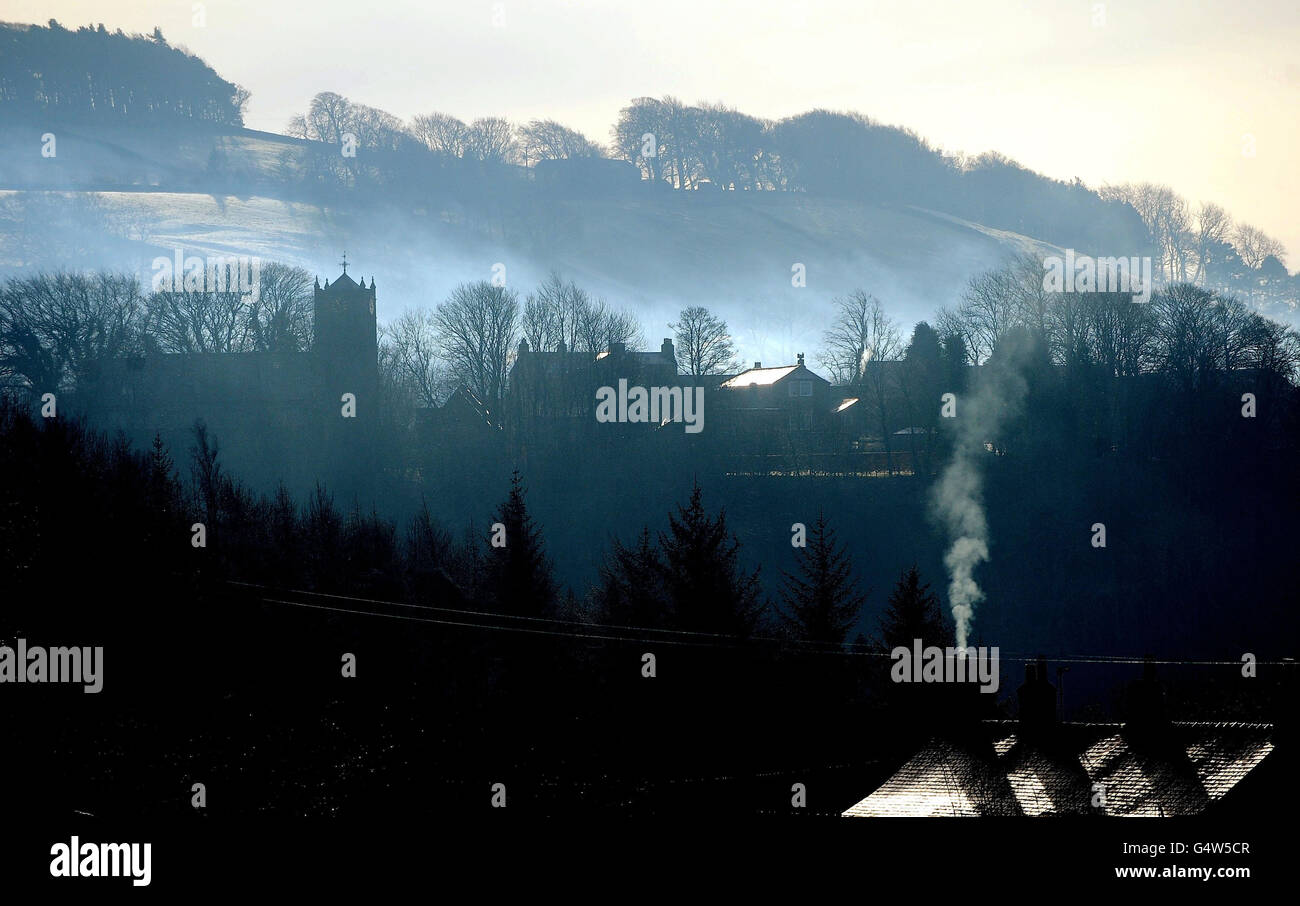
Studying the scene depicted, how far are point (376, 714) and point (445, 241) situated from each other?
13425 cm

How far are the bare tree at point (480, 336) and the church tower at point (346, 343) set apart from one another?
552cm

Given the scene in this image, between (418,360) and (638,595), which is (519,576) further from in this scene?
(418,360)

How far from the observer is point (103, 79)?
163625 millimetres

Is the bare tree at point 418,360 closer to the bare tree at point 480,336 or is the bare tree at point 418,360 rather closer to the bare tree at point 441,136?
the bare tree at point 480,336

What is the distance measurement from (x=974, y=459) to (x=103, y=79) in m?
149

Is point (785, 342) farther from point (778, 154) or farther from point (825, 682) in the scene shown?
point (825, 682)

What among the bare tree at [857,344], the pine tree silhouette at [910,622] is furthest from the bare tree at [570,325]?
the pine tree silhouette at [910,622]

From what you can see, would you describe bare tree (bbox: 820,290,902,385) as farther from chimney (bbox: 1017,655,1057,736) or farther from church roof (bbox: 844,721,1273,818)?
church roof (bbox: 844,721,1273,818)

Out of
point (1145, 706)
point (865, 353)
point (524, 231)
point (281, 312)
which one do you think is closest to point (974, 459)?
point (865, 353)

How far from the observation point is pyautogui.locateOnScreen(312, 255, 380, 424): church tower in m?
80.9

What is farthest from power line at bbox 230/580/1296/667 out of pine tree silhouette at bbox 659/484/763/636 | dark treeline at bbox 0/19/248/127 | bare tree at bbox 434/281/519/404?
dark treeline at bbox 0/19/248/127

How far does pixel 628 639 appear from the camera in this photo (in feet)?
120

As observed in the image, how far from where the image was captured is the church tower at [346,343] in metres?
80.9
